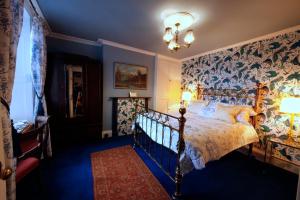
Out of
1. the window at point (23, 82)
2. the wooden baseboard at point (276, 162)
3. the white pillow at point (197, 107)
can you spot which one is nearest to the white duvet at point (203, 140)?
the wooden baseboard at point (276, 162)

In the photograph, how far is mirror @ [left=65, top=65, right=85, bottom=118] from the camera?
2867mm

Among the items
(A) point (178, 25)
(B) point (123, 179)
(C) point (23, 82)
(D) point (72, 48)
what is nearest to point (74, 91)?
(C) point (23, 82)

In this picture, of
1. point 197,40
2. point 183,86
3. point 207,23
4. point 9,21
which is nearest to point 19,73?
point 9,21

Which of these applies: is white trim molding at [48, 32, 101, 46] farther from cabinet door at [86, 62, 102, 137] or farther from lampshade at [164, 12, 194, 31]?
lampshade at [164, 12, 194, 31]

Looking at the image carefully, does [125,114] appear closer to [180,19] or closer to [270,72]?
[180,19]

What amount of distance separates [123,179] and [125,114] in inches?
77.1

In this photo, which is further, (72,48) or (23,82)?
(72,48)

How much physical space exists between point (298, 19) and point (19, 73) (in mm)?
4310

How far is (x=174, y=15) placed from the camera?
2.08 m

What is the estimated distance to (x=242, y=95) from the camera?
309cm

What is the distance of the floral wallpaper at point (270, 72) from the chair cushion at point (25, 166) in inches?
148

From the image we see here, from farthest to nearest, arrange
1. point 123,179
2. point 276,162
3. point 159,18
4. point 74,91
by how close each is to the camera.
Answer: point 74,91, point 276,162, point 159,18, point 123,179

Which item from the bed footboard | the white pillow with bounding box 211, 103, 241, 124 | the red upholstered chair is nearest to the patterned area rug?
the bed footboard

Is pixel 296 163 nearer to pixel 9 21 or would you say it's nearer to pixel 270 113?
pixel 270 113
